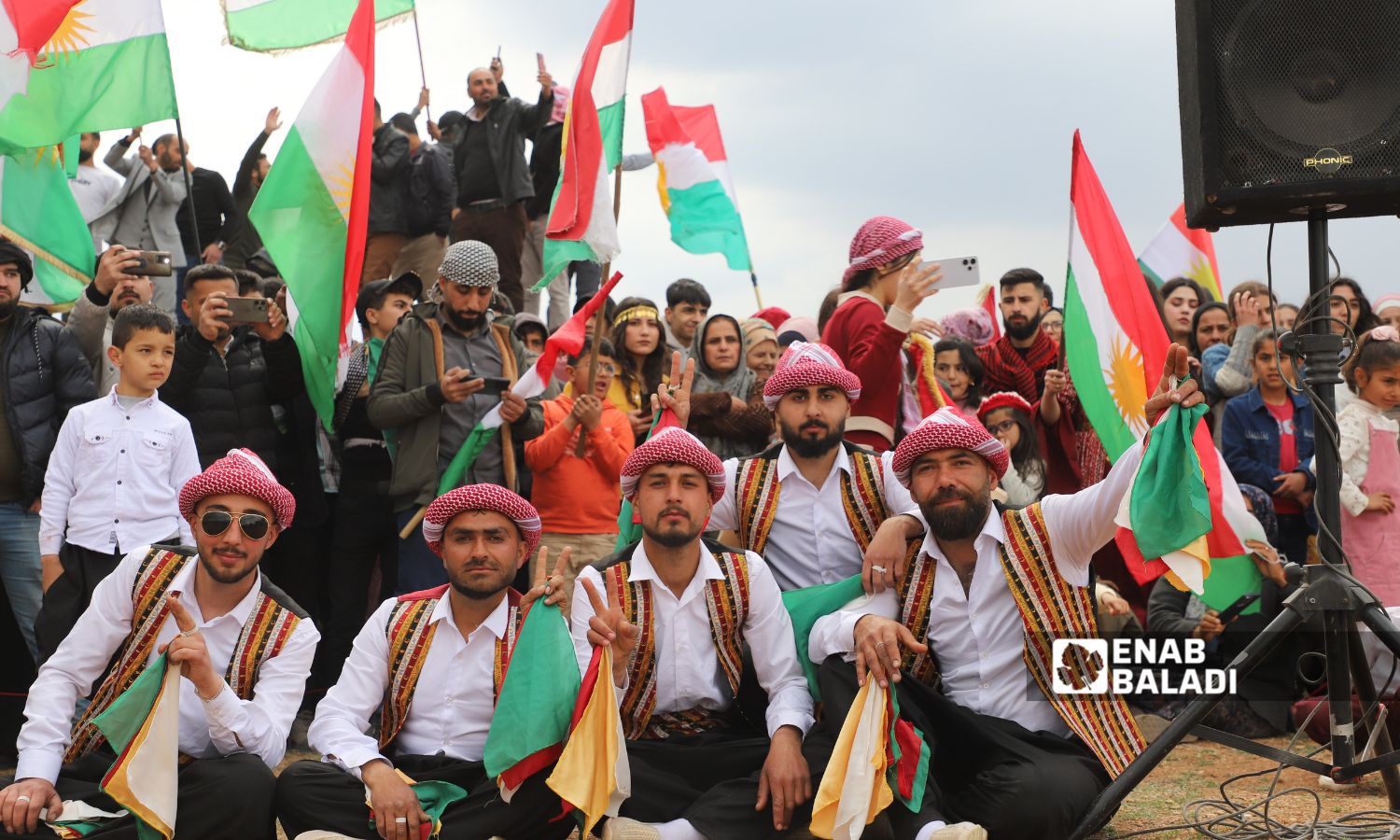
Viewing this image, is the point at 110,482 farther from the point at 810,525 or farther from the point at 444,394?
the point at 810,525

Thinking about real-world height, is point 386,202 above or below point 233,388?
above

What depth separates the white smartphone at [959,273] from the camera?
253 inches

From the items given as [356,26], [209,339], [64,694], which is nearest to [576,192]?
[356,26]

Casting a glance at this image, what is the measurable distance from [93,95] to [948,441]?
4685mm

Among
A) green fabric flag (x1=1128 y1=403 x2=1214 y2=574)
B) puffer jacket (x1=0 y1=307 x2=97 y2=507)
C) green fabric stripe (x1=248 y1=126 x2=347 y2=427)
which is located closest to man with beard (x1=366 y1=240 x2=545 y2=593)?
green fabric stripe (x1=248 y1=126 x2=347 y2=427)

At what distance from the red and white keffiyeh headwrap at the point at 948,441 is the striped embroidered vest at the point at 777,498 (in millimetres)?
450

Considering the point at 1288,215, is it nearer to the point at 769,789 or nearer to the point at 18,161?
the point at 769,789

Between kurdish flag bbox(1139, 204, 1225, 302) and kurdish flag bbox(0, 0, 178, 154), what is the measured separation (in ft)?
20.6

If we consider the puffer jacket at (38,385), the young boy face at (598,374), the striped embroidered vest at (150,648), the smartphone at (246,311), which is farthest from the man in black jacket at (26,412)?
the young boy face at (598,374)

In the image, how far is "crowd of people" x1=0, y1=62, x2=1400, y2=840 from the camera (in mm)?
4922

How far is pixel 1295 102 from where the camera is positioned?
14.9 ft

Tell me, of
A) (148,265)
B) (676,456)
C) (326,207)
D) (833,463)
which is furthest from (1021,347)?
(148,265)

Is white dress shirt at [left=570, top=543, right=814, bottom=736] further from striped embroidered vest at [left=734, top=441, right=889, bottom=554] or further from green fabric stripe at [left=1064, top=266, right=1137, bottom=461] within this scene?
green fabric stripe at [left=1064, top=266, right=1137, bottom=461]

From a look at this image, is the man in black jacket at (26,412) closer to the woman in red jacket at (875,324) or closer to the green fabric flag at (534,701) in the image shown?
the green fabric flag at (534,701)
